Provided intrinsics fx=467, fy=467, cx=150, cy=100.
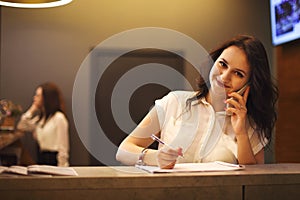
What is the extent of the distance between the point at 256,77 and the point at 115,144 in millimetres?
1417

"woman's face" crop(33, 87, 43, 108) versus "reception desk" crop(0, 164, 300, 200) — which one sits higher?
"woman's face" crop(33, 87, 43, 108)

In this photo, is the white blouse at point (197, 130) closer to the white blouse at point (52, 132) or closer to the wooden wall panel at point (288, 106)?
the wooden wall panel at point (288, 106)

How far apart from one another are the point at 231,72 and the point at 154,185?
1.04 meters

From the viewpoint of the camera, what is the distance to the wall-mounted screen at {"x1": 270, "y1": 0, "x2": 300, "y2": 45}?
2.56m

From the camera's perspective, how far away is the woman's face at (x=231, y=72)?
7.06 ft

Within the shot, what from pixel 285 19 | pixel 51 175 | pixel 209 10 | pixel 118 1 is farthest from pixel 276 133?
pixel 51 175

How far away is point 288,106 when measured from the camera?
279 cm

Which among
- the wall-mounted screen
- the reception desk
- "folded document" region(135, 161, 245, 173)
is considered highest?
the wall-mounted screen

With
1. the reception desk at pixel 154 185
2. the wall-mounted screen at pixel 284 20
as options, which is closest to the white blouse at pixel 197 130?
the reception desk at pixel 154 185

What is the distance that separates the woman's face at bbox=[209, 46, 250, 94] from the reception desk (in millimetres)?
763

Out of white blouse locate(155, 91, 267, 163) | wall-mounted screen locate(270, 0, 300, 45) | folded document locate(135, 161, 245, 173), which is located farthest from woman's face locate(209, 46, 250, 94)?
folded document locate(135, 161, 245, 173)

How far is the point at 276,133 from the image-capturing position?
9.07 ft

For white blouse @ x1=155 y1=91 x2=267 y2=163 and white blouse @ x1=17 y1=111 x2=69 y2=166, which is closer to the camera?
white blouse @ x1=155 y1=91 x2=267 y2=163

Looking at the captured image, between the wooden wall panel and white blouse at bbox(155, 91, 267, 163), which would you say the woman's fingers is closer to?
white blouse at bbox(155, 91, 267, 163)
